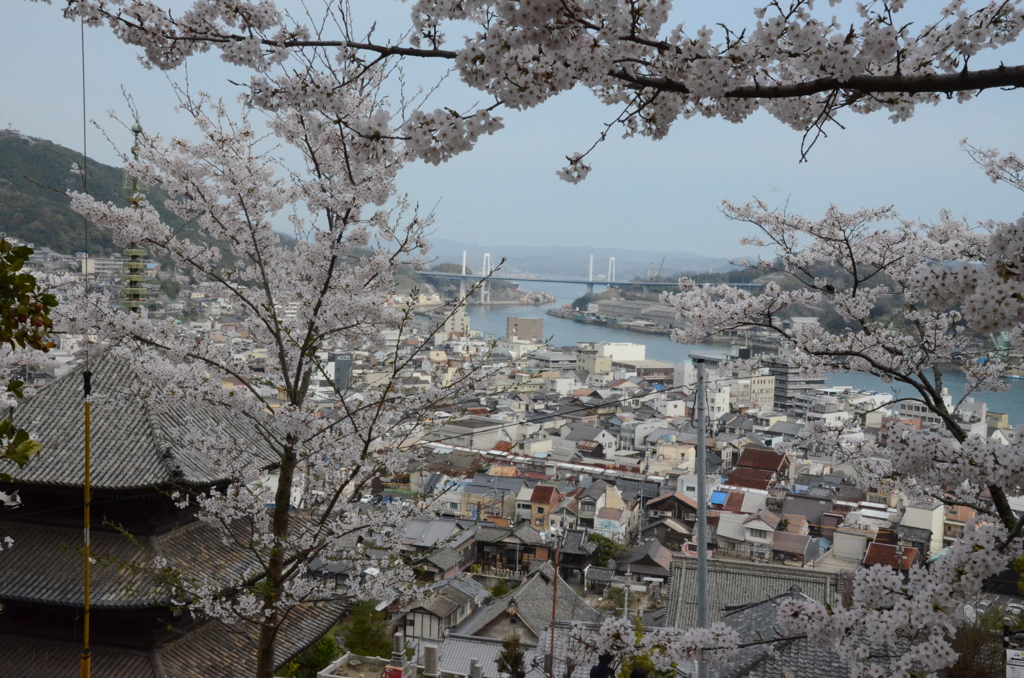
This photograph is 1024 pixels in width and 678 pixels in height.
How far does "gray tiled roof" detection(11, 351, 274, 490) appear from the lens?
15.1 feet

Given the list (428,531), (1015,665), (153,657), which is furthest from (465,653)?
(1015,665)

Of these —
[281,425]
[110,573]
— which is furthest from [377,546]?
[110,573]

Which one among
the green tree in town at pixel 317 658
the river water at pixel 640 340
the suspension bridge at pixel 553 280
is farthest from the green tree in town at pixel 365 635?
the suspension bridge at pixel 553 280

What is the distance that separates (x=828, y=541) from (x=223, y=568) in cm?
1379

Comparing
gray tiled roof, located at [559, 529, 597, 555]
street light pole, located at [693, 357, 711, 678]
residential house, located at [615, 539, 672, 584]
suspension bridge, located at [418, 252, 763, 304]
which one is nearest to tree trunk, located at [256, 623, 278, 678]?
street light pole, located at [693, 357, 711, 678]

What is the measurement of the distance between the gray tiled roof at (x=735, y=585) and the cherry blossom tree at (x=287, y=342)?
7.39 m

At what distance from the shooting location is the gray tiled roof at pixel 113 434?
15.1 feet

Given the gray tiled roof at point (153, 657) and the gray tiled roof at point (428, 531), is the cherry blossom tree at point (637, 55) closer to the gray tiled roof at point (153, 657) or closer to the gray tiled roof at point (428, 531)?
the gray tiled roof at point (153, 657)

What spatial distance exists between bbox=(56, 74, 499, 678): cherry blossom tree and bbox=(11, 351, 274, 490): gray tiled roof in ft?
3.68

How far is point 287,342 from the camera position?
10.9 feet

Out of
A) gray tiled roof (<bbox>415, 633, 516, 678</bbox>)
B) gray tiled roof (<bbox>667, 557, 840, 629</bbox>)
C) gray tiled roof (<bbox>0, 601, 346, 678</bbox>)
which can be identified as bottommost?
gray tiled roof (<bbox>415, 633, 516, 678</bbox>)

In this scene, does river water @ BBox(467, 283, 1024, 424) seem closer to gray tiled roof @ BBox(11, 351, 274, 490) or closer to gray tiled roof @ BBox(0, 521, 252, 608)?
gray tiled roof @ BBox(11, 351, 274, 490)

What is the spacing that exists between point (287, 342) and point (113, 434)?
2322mm

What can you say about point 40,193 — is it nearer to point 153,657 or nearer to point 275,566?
point 153,657
